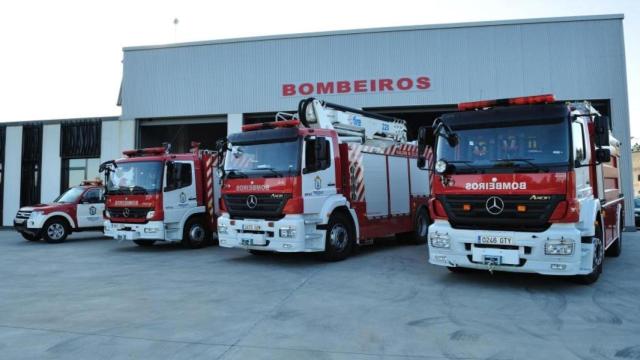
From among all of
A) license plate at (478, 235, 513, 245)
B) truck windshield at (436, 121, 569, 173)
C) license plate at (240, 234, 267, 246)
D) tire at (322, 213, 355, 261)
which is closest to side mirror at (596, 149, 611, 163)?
truck windshield at (436, 121, 569, 173)

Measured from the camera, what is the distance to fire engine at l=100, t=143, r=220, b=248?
11.6 m

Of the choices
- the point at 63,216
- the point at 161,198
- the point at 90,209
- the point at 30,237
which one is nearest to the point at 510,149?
the point at 161,198

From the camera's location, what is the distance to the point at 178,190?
39.5ft

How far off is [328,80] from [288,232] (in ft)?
37.1

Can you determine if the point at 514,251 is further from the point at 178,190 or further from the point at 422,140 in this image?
the point at 178,190

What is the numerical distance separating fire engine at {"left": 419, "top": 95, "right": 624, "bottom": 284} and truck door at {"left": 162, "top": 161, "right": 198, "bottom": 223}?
6.93m

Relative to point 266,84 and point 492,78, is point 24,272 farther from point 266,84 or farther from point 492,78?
point 492,78

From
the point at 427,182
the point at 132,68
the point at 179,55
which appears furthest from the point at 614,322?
the point at 132,68

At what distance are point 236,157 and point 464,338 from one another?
6.10 metres

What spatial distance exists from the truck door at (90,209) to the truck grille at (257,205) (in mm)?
7619

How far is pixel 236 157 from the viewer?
9633 millimetres

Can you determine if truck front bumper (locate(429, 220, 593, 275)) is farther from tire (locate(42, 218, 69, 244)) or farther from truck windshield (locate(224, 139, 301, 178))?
tire (locate(42, 218, 69, 244))

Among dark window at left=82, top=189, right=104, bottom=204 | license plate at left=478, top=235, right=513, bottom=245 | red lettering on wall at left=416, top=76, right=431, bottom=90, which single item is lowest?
license plate at left=478, top=235, right=513, bottom=245

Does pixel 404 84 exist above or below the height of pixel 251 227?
above
